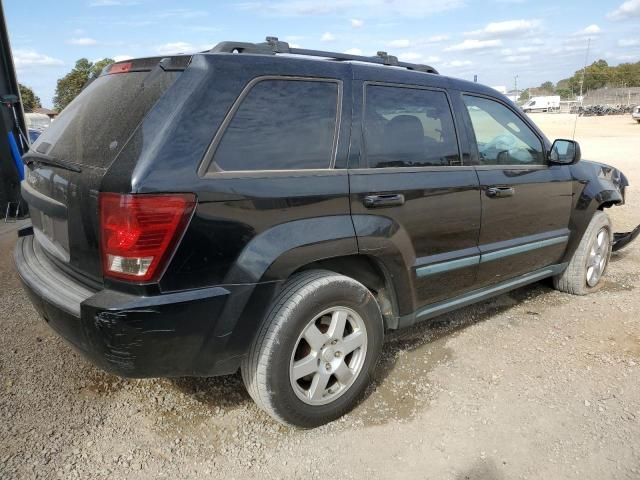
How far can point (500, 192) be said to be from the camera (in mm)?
3537

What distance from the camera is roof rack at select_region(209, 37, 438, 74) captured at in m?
2.55

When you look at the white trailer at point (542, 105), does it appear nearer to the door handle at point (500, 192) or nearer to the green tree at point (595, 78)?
the green tree at point (595, 78)

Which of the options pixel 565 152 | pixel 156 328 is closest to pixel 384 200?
pixel 156 328

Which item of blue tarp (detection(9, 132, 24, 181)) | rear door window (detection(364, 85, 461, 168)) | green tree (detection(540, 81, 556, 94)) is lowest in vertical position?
blue tarp (detection(9, 132, 24, 181))

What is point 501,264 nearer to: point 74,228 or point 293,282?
point 293,282

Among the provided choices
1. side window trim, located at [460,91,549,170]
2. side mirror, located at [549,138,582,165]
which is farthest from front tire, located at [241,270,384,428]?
side mirror, located at [549,138,582,165]

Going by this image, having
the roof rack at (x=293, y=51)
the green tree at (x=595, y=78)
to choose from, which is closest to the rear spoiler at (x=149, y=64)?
the roof rack at (x=293, y=51)

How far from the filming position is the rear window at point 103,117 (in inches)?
93.7

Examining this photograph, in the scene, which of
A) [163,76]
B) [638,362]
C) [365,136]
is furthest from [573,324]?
[163,76]

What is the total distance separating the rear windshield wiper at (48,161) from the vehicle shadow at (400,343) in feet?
4.57

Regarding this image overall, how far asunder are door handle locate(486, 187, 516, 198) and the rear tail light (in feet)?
6.81

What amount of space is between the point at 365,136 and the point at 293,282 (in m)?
0.90

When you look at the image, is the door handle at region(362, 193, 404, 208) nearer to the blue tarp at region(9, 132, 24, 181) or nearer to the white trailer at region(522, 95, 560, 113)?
the blue tarp at region(9, 132, 24, 181)

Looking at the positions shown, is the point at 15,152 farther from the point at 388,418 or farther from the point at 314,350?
the point at 388,418
